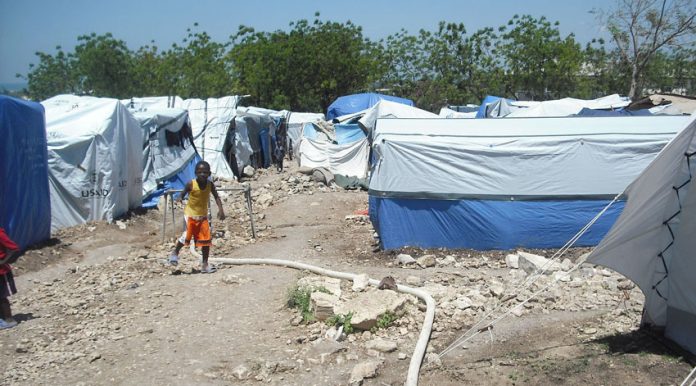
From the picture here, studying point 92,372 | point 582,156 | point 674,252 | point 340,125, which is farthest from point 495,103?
point 92,372

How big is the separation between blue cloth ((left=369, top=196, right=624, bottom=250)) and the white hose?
182cm

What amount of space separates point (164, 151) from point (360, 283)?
31.1 ft

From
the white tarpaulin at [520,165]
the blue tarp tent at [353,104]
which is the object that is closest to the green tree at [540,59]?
the blue tarp tent at [353,104]

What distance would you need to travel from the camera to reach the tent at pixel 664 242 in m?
5.26

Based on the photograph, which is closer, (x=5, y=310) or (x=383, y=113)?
(x=5, y=310)

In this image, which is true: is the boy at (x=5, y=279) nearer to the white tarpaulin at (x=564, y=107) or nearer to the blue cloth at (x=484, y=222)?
the blue cloth at (x=484, y=222)

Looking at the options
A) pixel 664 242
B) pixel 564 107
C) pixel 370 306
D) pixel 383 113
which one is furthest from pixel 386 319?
pixel 564 107

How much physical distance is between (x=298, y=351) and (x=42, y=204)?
625 centimetres

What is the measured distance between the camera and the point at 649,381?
15.4 feet

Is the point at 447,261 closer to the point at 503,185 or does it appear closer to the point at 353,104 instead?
the point at 503,185

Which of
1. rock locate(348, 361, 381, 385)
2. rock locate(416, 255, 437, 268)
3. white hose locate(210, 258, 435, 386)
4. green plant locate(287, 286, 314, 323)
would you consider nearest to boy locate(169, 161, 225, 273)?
white hose locate(210, 258, 435, 386)

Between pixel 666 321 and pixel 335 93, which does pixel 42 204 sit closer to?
pixel 666 321

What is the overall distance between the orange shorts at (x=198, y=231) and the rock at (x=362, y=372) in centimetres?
361

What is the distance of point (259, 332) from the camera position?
20.0 ft
